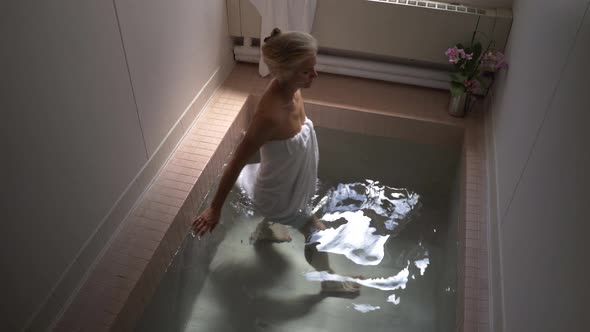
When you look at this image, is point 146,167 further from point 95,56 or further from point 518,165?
point 518,165

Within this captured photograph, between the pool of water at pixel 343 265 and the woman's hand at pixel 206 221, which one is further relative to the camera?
the pool of water at pixel 343 265

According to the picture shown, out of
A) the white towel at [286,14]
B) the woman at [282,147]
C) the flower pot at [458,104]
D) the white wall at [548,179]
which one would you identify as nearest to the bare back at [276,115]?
the woman at [282,147]

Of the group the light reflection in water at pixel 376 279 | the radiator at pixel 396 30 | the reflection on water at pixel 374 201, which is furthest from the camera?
the radiator at pixel 396 30

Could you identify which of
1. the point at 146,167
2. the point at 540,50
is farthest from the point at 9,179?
the point at 540,50

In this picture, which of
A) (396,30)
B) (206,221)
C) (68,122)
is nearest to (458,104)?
(396,30)

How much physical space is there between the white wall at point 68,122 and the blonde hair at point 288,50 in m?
0.56

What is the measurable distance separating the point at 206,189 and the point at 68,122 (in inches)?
32.6

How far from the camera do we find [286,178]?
1.67 meters

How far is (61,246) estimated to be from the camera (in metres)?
1.48

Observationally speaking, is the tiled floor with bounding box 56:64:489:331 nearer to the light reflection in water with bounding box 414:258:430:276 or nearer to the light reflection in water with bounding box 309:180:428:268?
the light reflection in water with bounding box 414:258:430:276

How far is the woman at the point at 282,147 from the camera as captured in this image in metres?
1.44

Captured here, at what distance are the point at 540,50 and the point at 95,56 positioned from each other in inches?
60.0

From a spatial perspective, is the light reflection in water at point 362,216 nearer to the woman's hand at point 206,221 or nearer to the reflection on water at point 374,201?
the reflection on water at point 374,201

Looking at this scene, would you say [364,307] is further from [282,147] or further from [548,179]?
[548,179]
